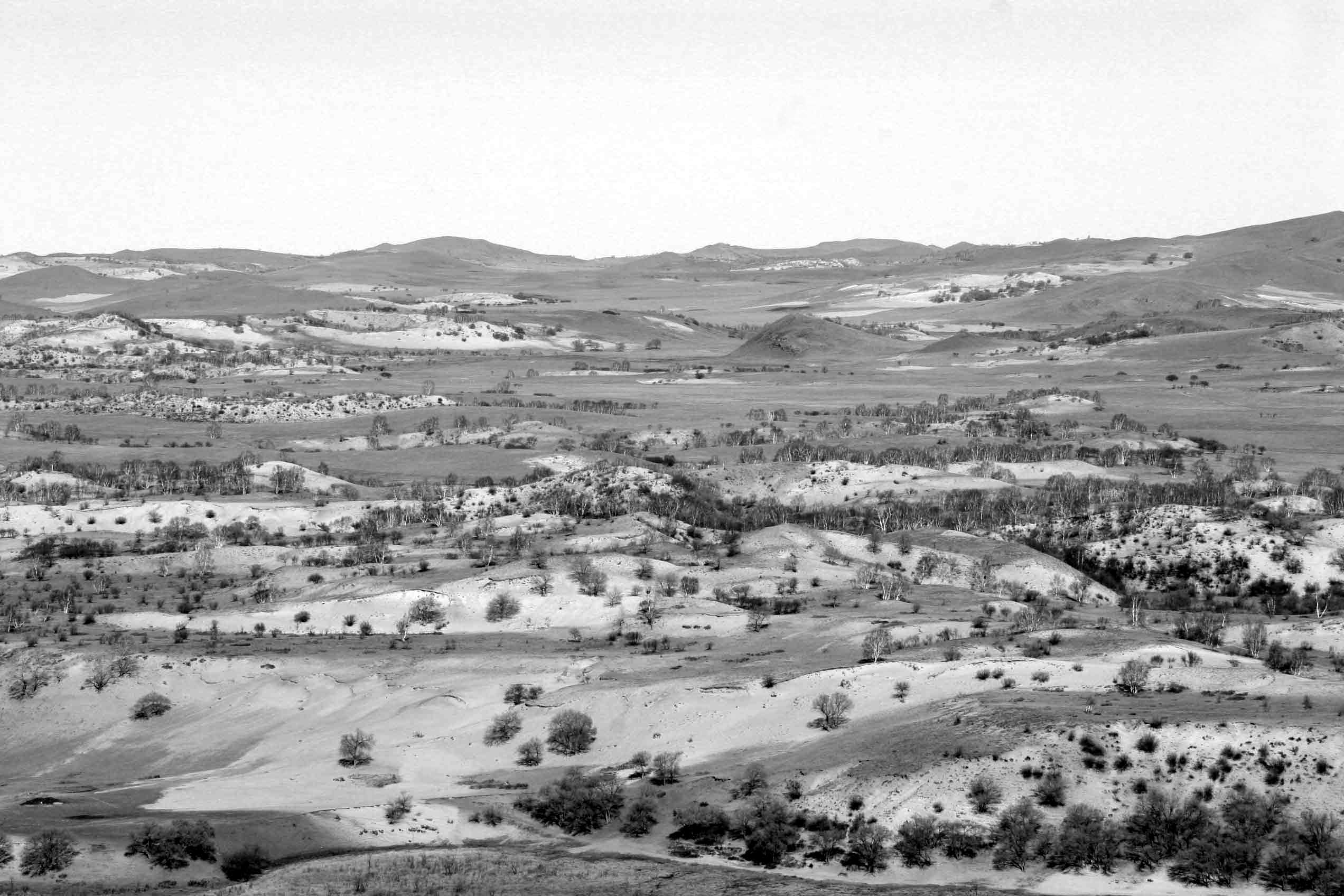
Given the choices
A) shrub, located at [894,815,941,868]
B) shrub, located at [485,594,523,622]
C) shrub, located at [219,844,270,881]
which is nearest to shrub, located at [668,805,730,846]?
shrub, located at [894,815,941,868]

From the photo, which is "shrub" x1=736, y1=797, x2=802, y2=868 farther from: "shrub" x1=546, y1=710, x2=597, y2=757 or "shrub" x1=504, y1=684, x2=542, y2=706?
"shrub" x1=504, y1=684, x2=542, y2=706

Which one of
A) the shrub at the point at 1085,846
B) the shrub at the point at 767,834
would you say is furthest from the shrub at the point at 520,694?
the shrub at the point at 1085,846

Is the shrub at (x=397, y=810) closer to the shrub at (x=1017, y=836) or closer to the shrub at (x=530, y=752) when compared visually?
the shrub at (x=530, y=752)

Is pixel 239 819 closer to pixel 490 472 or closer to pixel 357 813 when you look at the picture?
pixel 357 813

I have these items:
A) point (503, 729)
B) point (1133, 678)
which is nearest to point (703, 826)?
point (503, 729)

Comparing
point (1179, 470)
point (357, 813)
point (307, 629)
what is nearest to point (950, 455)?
point (1179, 470)

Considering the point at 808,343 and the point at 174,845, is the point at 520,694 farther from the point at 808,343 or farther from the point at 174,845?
the point at 808,343
